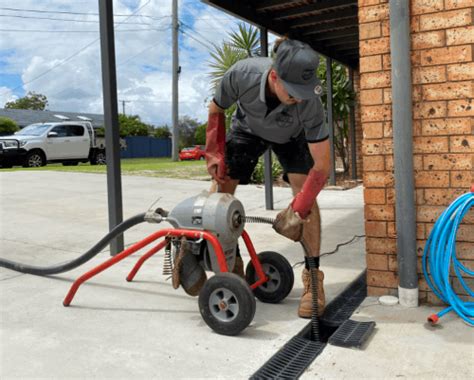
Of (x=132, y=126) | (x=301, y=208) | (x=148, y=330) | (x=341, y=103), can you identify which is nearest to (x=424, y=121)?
(x=301, y=208)

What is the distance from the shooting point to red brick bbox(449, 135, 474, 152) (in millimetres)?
2615

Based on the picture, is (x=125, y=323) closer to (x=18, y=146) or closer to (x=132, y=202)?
(x=132, y=202)

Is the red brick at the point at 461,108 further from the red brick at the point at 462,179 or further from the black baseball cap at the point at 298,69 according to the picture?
the black baseball cap at the point at 298,69

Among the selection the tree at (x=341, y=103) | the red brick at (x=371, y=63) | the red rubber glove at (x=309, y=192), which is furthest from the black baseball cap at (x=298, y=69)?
the tree at (x=341, y=103)

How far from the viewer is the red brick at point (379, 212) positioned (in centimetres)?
288

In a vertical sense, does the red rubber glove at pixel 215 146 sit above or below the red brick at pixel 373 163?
above

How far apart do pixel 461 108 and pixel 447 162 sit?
0.30 m

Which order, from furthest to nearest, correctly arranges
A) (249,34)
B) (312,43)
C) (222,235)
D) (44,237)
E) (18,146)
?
(18,146)
(249,34)
(312,43)
(44,237)
(222,235)

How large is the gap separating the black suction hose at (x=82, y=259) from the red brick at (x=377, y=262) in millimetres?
1406

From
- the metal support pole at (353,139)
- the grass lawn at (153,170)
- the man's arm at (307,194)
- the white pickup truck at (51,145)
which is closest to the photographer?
the man's arm at (307,194)

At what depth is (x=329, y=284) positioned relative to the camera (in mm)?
3359

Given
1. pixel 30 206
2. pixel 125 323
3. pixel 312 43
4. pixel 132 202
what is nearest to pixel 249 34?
pixel 312 43

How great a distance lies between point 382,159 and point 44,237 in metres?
3.56

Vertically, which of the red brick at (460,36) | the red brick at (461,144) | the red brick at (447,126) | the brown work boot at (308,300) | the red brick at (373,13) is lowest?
the brown work boot at (308,300)
